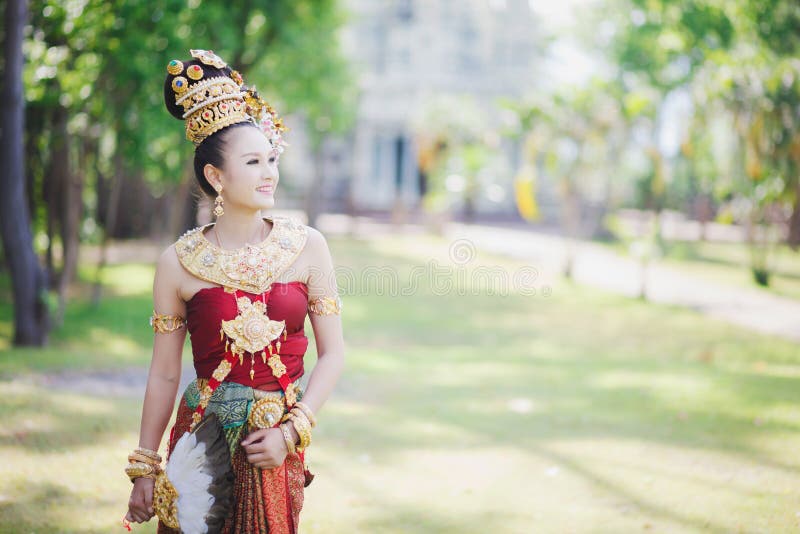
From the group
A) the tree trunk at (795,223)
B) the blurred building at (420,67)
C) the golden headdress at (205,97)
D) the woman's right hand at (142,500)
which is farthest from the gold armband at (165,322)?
the blurred building at (420,67)

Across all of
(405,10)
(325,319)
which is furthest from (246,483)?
(405,10)

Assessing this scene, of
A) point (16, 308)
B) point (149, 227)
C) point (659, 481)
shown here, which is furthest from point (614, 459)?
point (149, 227)

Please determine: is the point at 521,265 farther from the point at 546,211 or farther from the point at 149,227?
the point at 546,211

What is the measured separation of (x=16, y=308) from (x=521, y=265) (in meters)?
13.1

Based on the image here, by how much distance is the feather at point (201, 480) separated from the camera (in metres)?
2.53

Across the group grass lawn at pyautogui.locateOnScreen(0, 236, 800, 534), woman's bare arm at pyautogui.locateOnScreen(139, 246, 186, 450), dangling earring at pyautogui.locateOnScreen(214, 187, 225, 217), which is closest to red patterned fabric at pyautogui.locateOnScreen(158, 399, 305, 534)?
woman's bare arm at pyautogui.locateOnScreen(139, 246, 186, 450)

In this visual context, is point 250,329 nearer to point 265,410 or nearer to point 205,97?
point 265,410

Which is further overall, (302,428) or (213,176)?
(213,176)

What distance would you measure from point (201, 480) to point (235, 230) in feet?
2.72

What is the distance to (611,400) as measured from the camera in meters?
7.23

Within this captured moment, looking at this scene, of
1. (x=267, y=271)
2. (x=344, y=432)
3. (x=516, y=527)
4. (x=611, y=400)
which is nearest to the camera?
(x=267, y=271)

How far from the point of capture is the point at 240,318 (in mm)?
2625

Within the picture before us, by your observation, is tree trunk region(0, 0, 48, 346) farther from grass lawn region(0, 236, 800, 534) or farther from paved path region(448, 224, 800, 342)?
paved path region(448, 224, 800, 342)

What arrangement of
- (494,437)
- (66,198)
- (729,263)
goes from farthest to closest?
(729,263), (66,198), (494,437)
